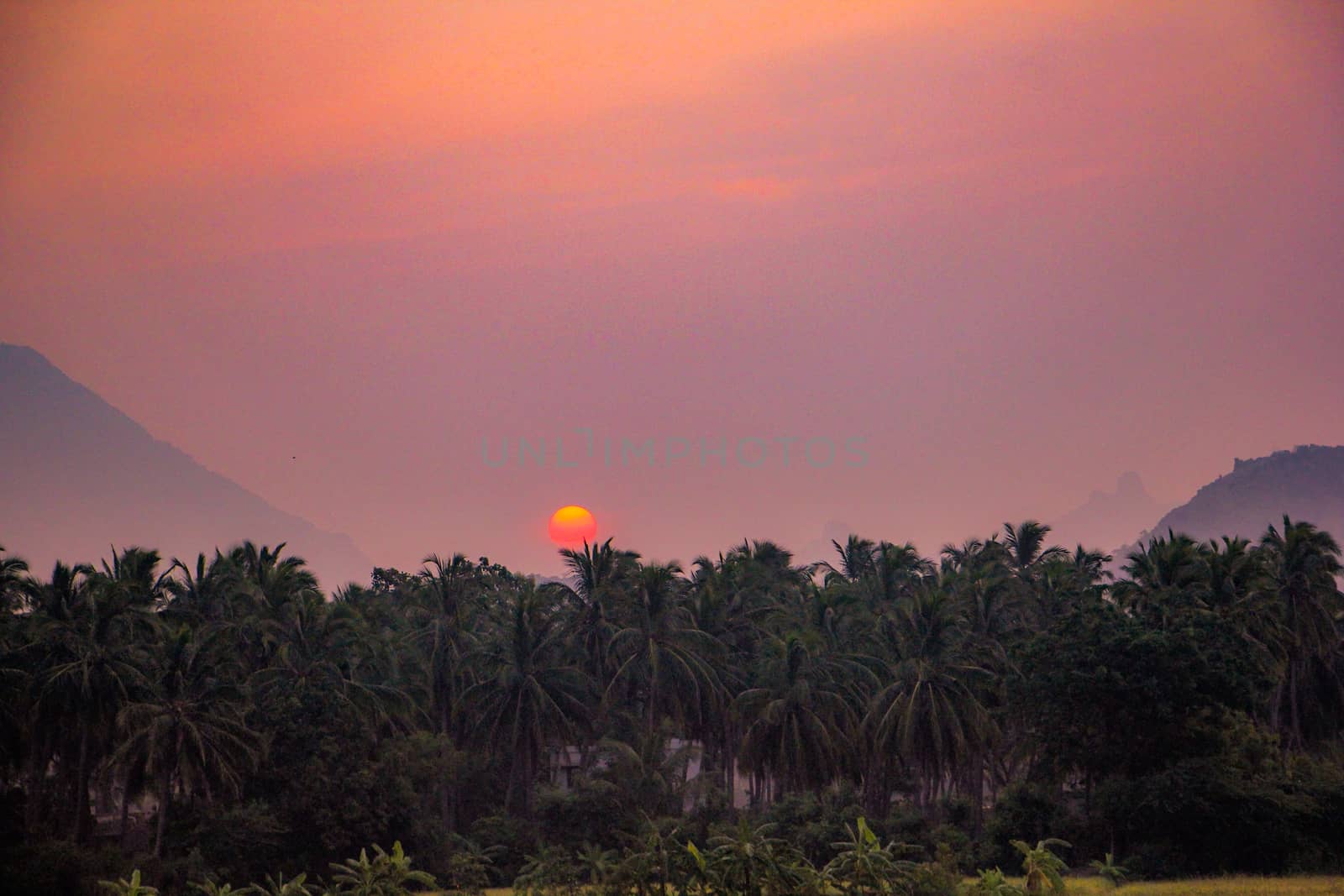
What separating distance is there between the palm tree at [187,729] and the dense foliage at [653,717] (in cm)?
16

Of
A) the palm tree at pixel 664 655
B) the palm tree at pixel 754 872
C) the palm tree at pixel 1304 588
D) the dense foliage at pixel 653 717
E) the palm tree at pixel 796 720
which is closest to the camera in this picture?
the palm tree at pixel 754 872

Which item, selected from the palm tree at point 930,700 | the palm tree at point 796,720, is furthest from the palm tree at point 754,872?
the palm tree at point 796,720

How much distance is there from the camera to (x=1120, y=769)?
48188mm

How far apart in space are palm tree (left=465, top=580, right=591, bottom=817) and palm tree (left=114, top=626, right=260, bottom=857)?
49.0 ft

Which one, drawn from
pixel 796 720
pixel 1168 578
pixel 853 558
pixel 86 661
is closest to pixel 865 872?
pixel 796 720

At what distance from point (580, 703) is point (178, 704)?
21163 millimetres

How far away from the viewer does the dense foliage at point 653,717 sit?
46.3 metres

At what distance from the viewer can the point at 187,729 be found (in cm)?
4797

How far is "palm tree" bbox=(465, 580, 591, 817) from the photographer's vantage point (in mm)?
62375

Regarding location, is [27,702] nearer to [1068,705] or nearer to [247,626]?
[247,626]

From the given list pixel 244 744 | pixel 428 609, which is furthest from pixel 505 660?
pixel 244 744

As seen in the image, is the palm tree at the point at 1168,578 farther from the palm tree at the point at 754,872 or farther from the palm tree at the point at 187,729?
the palm tree at the point at 187,729

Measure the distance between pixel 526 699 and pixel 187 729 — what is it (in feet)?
61.3

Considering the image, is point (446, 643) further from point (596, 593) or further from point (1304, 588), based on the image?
point (1304, 588)
